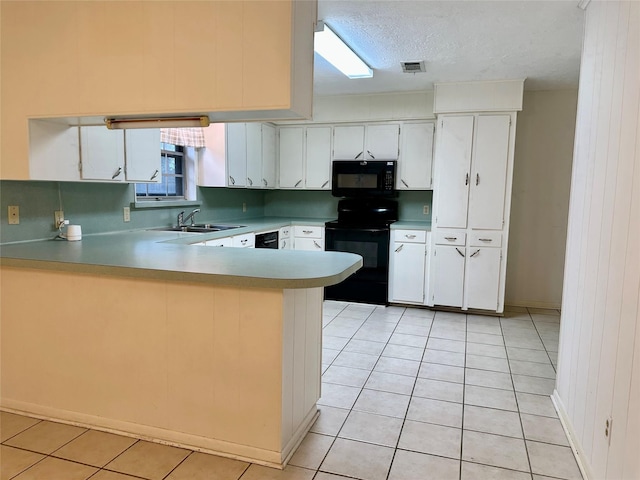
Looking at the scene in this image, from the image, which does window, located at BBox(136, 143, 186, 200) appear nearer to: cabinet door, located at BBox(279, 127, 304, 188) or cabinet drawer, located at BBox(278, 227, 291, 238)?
cabinet drawer, located at BBox(278, 227, 291, 238)

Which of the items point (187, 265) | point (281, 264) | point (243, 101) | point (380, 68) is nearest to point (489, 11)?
point (380, 68)

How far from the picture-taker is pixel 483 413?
253cm

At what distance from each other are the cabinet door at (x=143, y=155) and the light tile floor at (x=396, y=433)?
1710 mm

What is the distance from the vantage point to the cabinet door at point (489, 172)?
14.0 ft

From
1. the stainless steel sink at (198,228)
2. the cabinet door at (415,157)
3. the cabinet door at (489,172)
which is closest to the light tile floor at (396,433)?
the cabinet door at (489,172)

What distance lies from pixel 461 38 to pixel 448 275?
239 centimetres

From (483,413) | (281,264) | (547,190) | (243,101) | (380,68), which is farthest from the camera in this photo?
(547,190)

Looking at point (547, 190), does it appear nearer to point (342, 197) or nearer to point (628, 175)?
point (342, 197)

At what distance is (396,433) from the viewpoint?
2.29 m

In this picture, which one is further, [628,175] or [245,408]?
[245,408]

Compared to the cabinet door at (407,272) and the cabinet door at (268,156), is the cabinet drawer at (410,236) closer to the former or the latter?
the cabinet door at (407,272)

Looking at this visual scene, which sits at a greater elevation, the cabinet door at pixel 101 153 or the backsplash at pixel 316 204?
the cabinet door at pixel 101 153

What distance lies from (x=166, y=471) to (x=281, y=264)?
1066 mm

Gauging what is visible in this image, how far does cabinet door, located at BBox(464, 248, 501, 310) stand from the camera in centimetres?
443
